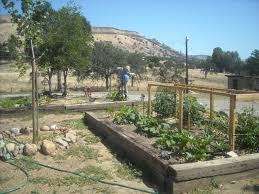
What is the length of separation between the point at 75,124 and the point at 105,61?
1999 centimetres

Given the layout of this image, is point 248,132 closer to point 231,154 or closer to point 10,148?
point 231,154

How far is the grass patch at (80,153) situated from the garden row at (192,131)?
1.36 metres

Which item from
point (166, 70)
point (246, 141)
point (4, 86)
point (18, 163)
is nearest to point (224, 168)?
point (246, 141)

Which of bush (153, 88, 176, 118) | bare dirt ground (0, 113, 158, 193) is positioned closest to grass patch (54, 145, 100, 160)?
bare dirt ground (0, 113, 158, 193)

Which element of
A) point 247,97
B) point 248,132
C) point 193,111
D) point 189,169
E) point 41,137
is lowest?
point 41,137

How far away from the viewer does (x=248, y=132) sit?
7.12 m

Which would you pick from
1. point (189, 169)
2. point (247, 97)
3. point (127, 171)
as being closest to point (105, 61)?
point (247, 97)

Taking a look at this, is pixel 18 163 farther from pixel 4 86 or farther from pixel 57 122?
pixel 4 86

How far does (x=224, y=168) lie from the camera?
573cm

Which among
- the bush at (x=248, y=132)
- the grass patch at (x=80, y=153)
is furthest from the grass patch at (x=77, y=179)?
the bush at (x=248, y=132)

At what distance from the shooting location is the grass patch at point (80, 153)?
7.58m

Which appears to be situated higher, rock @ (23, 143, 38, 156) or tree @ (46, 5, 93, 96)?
tree @ (46, 5, 93, 96)

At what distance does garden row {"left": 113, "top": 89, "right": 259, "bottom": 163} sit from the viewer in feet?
21.4

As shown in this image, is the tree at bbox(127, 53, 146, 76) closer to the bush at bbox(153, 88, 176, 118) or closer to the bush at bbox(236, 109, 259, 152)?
the bush at bbox(153, 88, 176, 118)
